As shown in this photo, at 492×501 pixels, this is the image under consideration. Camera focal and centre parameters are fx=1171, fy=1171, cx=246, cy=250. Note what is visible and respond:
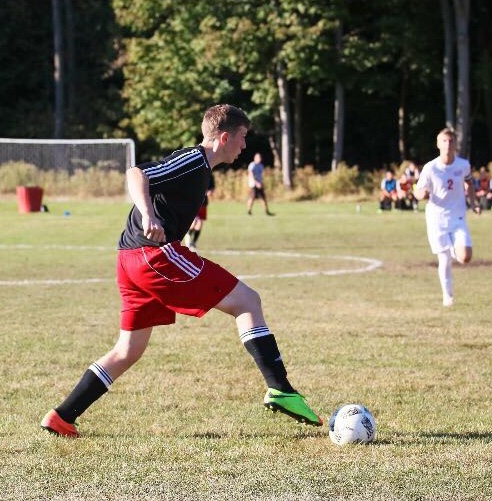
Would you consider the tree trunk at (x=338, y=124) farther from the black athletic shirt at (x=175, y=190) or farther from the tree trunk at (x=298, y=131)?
the black athletic shirt at (x=175, y=190)

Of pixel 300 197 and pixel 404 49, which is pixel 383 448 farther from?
pixel 404 49

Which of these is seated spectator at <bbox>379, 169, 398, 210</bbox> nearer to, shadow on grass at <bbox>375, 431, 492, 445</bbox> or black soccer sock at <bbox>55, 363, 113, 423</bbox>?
shadow on grass at <bbox>375, 431, 492, 445</bbox>

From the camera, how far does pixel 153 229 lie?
20.2ft

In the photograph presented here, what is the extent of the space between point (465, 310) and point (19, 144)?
34.6m

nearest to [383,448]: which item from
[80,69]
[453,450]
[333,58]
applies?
[453,450]

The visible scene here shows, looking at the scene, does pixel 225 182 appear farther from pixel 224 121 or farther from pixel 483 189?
pixel 224 121

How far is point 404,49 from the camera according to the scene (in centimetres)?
4988

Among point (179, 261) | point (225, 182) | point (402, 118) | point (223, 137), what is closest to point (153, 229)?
point (179, 261)

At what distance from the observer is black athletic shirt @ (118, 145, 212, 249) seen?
645cm

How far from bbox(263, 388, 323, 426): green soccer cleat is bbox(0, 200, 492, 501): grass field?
0.34ft

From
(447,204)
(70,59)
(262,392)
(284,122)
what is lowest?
(262,392)

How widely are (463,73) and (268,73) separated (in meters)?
9.25

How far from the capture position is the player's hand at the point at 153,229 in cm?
617

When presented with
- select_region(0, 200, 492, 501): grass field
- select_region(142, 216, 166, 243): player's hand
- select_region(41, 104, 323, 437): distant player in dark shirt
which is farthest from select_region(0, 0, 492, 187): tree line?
select_region(142, 216, 166, 243): player's hand
